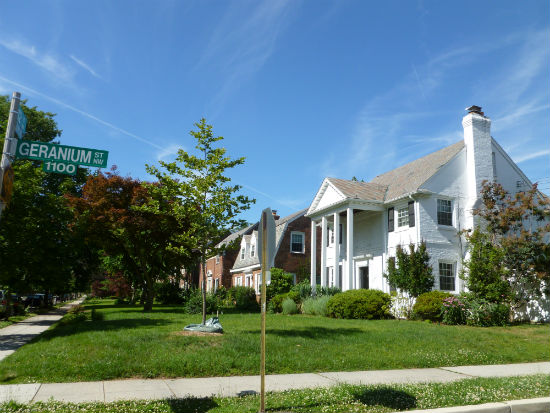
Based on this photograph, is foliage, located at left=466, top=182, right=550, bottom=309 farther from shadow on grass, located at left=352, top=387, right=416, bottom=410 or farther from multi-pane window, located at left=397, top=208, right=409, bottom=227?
shadow on grass, located at left=352, top=387, right=416, bottom=410

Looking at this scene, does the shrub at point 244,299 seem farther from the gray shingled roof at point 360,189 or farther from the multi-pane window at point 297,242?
the gray shingled roof at point 360,189

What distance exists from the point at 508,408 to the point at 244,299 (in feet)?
79.3

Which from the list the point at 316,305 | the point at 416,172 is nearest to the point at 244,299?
the point at 316,305

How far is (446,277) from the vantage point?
20578 mm

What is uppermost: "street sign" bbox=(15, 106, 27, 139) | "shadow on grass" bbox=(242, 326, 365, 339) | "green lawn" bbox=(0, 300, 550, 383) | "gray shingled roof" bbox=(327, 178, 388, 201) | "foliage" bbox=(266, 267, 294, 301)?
"gray shingled roof" bbox=(327, 178, 388, 201)

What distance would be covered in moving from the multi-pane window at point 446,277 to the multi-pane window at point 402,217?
2633mm

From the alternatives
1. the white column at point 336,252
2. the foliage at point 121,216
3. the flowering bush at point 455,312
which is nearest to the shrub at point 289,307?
the white column at point 336,252

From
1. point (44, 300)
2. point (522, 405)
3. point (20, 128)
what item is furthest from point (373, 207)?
point (44, 300)

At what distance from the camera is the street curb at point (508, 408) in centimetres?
614

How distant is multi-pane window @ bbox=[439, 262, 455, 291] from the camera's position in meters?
20.5

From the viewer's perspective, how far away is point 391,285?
21.6m

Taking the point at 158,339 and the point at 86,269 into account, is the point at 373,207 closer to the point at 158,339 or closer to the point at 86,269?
the point at 158,339

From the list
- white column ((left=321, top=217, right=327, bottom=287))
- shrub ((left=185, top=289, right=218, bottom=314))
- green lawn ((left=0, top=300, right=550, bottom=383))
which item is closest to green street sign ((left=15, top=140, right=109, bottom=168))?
green lawn ((left=0, top=300, right=550, bottom=383))

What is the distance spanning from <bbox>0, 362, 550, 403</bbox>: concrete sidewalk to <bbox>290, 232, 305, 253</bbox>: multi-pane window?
23.7m
